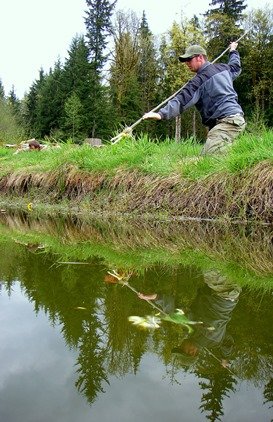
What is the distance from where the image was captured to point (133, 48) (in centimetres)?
3262

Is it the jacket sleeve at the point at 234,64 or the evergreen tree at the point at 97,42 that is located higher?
the evergreen tree at the point at 97,42

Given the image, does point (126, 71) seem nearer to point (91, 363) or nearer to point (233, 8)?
point (233, 8)

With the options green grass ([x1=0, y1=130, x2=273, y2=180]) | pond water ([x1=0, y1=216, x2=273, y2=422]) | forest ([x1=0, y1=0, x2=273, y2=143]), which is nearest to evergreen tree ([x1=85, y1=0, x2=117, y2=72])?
forest ([x1=0, y1=0, x2=273, y2=143])

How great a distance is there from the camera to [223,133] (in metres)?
5.78

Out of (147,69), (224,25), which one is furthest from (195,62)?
(147,69)

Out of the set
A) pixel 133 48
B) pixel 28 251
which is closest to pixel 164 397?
pixel 28 251

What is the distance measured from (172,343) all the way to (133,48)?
33.7 meters

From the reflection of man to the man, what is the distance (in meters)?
3.16

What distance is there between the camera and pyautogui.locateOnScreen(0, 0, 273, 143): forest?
97.0 feet

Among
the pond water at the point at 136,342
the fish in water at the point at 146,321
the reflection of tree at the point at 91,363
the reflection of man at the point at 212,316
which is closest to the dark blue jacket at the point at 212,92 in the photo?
the pond water at the point at 136,342

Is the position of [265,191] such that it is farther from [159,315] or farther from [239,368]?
[239,368]

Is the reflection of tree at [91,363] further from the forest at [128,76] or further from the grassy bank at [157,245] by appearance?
the forest at [128,76]

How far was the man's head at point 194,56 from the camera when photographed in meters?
5.29

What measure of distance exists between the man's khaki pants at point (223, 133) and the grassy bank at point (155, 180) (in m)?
0.20
